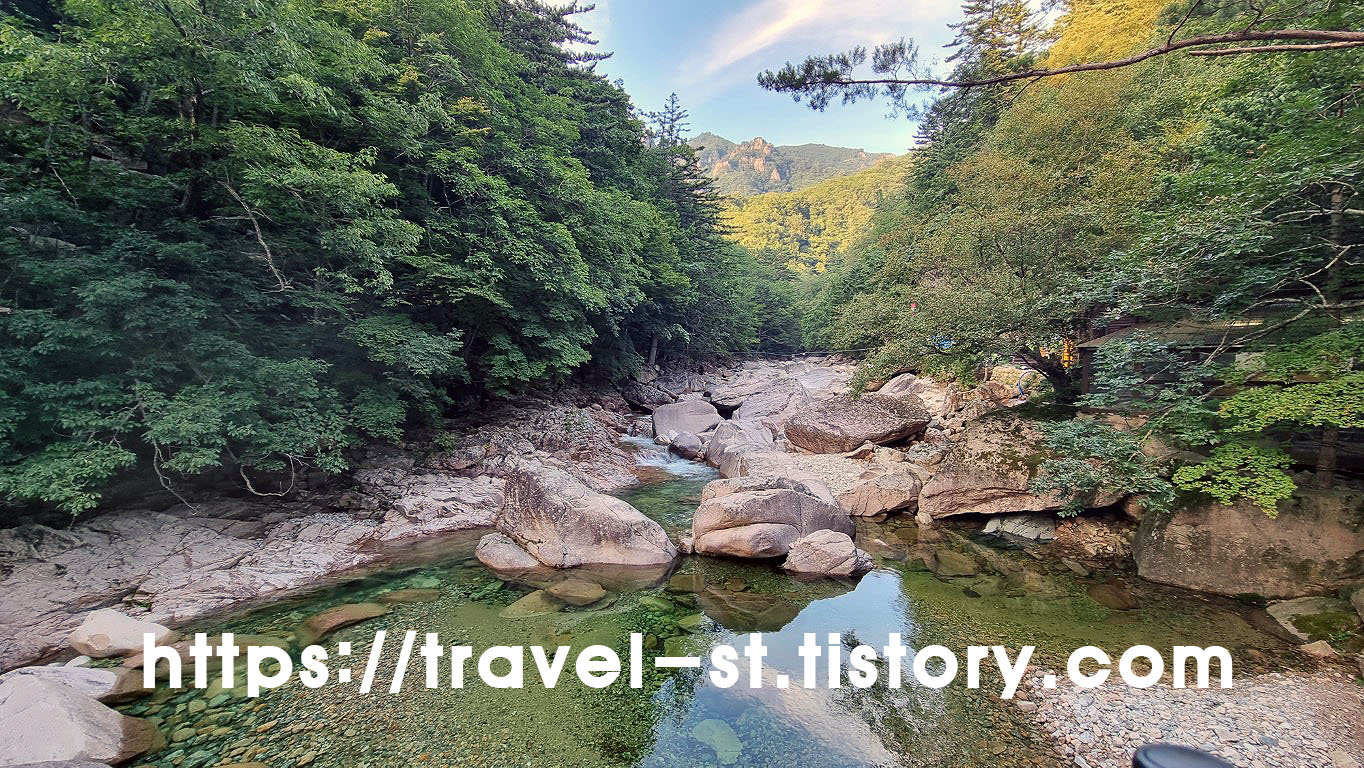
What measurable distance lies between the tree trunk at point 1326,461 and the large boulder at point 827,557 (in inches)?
231

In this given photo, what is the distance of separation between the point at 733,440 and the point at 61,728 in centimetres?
1341

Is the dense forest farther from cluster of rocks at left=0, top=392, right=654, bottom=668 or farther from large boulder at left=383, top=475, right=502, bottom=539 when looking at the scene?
large boulder at left=383, top=475, right=502, bottom=539

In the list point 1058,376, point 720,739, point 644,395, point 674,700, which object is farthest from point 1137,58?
point 644,395

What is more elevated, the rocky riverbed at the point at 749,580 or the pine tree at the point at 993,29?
the pine tree at the point at 993,29

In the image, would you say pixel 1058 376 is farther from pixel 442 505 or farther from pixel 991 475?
pixel 442 505

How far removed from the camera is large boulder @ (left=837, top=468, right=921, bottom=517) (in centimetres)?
1085

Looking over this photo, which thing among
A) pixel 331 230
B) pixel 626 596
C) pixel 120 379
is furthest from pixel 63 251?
pixel 626 596

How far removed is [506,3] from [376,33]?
454 inches

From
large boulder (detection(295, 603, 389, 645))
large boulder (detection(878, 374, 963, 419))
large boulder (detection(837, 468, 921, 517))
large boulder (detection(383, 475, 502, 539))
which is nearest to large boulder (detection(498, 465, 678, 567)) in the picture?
large boulder (detection(383, 475, 502, 539))

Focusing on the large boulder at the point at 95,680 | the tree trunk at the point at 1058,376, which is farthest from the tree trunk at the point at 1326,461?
the large boulder at the point at 95,680

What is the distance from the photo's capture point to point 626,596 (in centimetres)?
754

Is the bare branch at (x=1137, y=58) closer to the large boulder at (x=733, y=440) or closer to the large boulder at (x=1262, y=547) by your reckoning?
the large boulder at (x=1262, y=547)

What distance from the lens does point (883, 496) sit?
10.9m

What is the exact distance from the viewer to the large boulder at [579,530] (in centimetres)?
853
